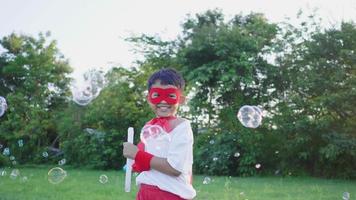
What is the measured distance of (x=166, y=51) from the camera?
18.2 metres

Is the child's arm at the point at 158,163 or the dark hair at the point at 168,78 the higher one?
the dark hair at the point at 168,78

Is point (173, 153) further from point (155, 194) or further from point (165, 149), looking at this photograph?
point (155, 194)

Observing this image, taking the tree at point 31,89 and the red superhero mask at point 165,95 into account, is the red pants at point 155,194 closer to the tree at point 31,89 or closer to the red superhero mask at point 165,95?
the red superhero mask at point 165,95

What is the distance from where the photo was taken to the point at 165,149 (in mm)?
2320

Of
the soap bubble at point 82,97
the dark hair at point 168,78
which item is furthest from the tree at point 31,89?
the dark hair at point 168,78

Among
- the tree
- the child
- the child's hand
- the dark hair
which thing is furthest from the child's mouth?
the tree

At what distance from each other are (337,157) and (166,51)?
733 centimetres

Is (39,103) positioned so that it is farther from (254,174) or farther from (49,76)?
(254,174)

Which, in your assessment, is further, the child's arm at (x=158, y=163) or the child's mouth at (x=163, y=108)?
the child's mouth at (x=163, y=108)

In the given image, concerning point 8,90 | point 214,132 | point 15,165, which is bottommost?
point 15,165

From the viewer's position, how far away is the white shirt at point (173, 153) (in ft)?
7.46

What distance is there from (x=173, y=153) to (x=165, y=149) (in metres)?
0.07

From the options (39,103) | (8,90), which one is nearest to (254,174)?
(39,103)

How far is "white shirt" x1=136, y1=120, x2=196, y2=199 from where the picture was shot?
89.5 inches
